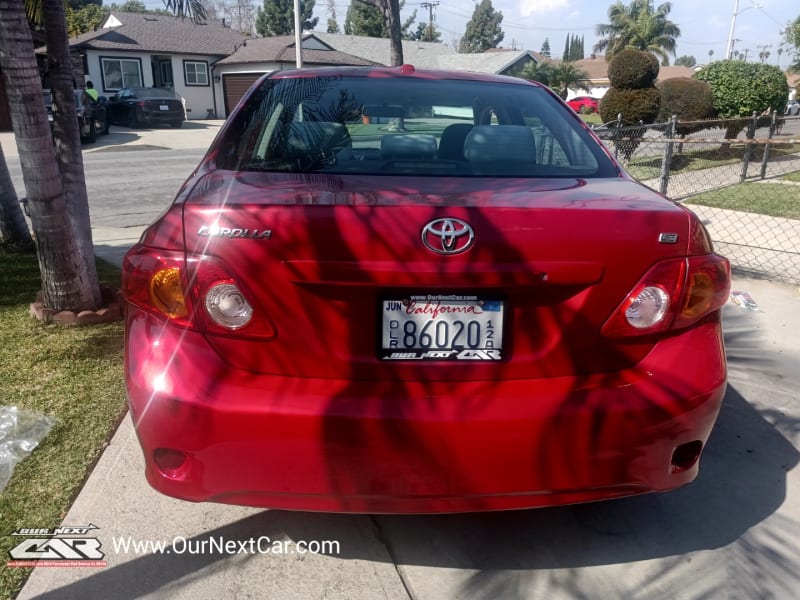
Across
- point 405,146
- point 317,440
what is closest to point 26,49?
point 405,146

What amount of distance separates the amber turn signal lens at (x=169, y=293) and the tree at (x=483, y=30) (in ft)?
316

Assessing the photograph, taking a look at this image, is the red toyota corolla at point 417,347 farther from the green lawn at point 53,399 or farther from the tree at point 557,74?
the tree at point 557,74

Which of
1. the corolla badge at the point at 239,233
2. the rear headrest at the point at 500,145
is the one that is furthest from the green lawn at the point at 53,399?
the rear headrest at the point at 500,145

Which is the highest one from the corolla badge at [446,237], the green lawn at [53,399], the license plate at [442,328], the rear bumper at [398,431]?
the corolla badge at [446,237]

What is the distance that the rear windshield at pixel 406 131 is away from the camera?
2.69 m

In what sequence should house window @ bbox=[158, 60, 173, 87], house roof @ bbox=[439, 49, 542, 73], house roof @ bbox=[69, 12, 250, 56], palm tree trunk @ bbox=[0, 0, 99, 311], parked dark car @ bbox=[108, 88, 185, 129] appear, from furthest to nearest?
house roof @ bbox=[439, 49, 542, 73]
house window @ bbox=[158, 60, 173, 87]
house roof @ bbox=[69, 12, 250, 56]
parked dark car @ bbox=[108, 88, 185, 129]
palm tree trunk @ bbox=[0, 0, 99, 311]

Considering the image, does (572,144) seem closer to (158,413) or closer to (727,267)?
(727,267)

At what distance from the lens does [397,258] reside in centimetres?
195

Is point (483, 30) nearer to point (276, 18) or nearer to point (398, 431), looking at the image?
point (276, 18)

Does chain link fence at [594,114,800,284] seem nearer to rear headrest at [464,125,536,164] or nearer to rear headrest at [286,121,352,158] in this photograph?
rear headrest at [464,125,536,164]

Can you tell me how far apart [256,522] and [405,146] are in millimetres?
1597

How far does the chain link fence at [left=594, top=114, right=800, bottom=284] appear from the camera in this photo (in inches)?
273

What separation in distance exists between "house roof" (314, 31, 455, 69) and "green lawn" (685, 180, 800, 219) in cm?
3219

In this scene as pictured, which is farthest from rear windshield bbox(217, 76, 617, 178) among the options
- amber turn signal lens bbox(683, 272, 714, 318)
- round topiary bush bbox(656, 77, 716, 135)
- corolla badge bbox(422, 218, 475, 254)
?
round topiary bush bbox(656, 77, 716, 135)
